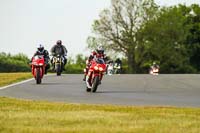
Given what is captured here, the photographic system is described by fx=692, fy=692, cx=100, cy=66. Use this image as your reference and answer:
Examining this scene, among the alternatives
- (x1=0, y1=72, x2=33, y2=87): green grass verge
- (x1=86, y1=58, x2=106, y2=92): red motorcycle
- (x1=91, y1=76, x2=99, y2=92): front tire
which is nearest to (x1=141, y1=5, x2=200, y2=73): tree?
(x1=0, y1=72, x2=33, y2=87): green grass verge

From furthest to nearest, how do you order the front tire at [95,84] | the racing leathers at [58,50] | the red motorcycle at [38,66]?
1. the racing leathers at [58,50]
2. the red motorcycle at [38,66]
3. the front tire at [95,84]

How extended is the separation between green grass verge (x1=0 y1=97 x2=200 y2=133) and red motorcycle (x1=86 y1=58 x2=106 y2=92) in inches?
240

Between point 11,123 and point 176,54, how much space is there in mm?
78151

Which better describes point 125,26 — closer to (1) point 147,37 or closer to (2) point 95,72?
(1) point 147,37

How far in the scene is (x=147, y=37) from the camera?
3538 inches

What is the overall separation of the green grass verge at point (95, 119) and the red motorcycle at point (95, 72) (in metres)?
6.10

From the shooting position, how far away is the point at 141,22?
9112 cm

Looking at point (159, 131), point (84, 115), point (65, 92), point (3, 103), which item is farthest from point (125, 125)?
point (65, 92)

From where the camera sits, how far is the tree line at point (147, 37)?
89.3 metres

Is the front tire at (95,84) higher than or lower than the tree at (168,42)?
lower

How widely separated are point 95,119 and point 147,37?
76.9m

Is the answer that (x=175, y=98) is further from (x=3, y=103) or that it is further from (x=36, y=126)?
(x=36, y=126)

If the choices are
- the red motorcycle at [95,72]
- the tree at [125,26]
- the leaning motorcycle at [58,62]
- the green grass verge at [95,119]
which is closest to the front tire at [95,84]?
the red motorcycle at [95,72]

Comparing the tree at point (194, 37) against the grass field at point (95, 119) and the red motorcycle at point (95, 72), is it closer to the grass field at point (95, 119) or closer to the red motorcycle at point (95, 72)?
the red motorcycle at point (95, 72)
